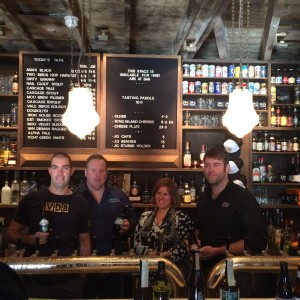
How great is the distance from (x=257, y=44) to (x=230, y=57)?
1.16 feet

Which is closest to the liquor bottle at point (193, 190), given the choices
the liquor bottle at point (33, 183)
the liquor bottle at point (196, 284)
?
the liquor bottle at point (33, 183)

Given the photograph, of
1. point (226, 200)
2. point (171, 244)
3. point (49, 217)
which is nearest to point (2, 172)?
point (49, 217)

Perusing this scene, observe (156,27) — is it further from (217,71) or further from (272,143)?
(272,143)

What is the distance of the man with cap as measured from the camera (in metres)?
2.58

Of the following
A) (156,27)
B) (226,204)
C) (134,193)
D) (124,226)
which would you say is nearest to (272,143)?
(134,193)

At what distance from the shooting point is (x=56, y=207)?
268 centimetres

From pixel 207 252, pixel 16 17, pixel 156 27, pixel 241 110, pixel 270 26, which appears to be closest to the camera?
pixel 207 252

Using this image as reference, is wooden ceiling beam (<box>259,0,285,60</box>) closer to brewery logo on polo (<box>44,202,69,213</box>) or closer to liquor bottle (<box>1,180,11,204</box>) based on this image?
brewery logo on polo (<box>44,202,69,213</box>)

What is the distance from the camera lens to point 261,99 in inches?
185

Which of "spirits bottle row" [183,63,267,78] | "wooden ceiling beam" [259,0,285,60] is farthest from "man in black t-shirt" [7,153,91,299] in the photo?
"spirits bottle row" [183,63,267,78]

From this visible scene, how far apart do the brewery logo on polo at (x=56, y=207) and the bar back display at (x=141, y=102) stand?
186 cm

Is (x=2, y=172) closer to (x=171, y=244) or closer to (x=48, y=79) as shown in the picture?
(x=48, y=79)

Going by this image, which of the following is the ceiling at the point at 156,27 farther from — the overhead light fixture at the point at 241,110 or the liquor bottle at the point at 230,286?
the liquor bottle at the point at 230,286

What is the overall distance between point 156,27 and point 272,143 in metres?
1.89
